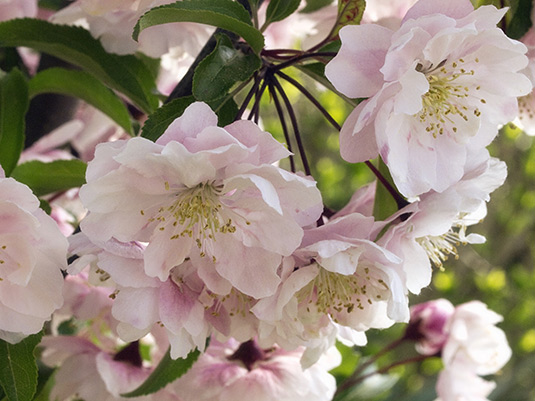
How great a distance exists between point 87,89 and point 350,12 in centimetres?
32

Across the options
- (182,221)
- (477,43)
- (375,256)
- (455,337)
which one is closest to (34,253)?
(182,221)

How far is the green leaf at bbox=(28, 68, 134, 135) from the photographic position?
0.79m

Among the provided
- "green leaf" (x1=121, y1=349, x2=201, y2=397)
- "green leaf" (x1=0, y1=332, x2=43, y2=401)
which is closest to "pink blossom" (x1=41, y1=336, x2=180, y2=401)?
"green leaf" (x1=121, y1=349, x2=201, y2=397)

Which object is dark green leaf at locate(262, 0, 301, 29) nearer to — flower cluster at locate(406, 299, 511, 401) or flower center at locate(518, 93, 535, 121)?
flower center at locate(518, 93, 535, 121)

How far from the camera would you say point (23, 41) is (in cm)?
74

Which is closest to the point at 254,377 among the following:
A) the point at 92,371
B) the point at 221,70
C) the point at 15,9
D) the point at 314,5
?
the point at 92,371

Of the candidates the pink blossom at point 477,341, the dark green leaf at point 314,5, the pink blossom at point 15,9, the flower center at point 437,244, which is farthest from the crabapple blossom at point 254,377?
the pink blossom at point 15,9

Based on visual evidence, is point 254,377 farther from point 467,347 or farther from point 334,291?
point 467,347

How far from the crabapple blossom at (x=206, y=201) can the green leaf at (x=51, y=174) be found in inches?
6.8

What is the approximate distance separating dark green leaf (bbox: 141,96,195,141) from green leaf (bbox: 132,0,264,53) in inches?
2.3

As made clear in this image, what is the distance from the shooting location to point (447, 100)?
0.59m

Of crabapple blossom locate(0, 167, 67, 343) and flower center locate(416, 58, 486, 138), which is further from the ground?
flower center locate(416, 58, 486, 138)

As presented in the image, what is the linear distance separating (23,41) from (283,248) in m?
0.39

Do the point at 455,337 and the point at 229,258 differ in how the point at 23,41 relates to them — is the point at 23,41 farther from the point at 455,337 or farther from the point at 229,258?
the point at 455,337
